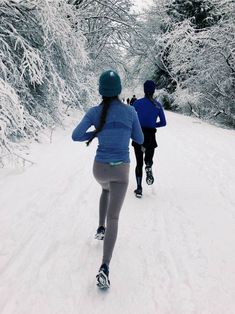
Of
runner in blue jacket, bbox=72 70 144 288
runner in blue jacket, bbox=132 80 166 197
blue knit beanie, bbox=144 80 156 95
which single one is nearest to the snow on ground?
runner in blue jacket, bbox=72 70 144 288

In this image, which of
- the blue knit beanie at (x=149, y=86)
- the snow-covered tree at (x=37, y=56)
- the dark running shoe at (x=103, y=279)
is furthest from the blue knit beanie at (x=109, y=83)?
the snow-covered tree at (x=37, y=56)

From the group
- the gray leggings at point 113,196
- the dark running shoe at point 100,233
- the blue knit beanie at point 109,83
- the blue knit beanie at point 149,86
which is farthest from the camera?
the blue knit beanie at point 149,86

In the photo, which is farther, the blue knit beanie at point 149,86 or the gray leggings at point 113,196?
the blue knit beanie at point 149,86

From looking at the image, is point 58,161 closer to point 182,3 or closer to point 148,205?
point 148,205

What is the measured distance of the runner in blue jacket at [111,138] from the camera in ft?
11.4

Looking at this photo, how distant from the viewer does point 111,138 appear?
140 inches

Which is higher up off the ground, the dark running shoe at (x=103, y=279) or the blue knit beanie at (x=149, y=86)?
the blue knit beanie at (x=149, y=86)

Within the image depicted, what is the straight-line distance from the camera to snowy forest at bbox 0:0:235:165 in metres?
9.65

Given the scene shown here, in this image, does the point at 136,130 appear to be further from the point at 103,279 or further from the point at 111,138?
the point at 103,279

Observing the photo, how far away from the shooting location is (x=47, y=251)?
14.3 ft

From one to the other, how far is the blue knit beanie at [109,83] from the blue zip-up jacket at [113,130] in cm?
10

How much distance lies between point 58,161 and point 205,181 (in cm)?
329

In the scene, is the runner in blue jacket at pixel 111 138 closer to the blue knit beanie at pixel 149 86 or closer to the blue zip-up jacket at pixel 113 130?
the blue zip-up jacket at pixel 113 130

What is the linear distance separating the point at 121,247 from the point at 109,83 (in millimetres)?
2052
